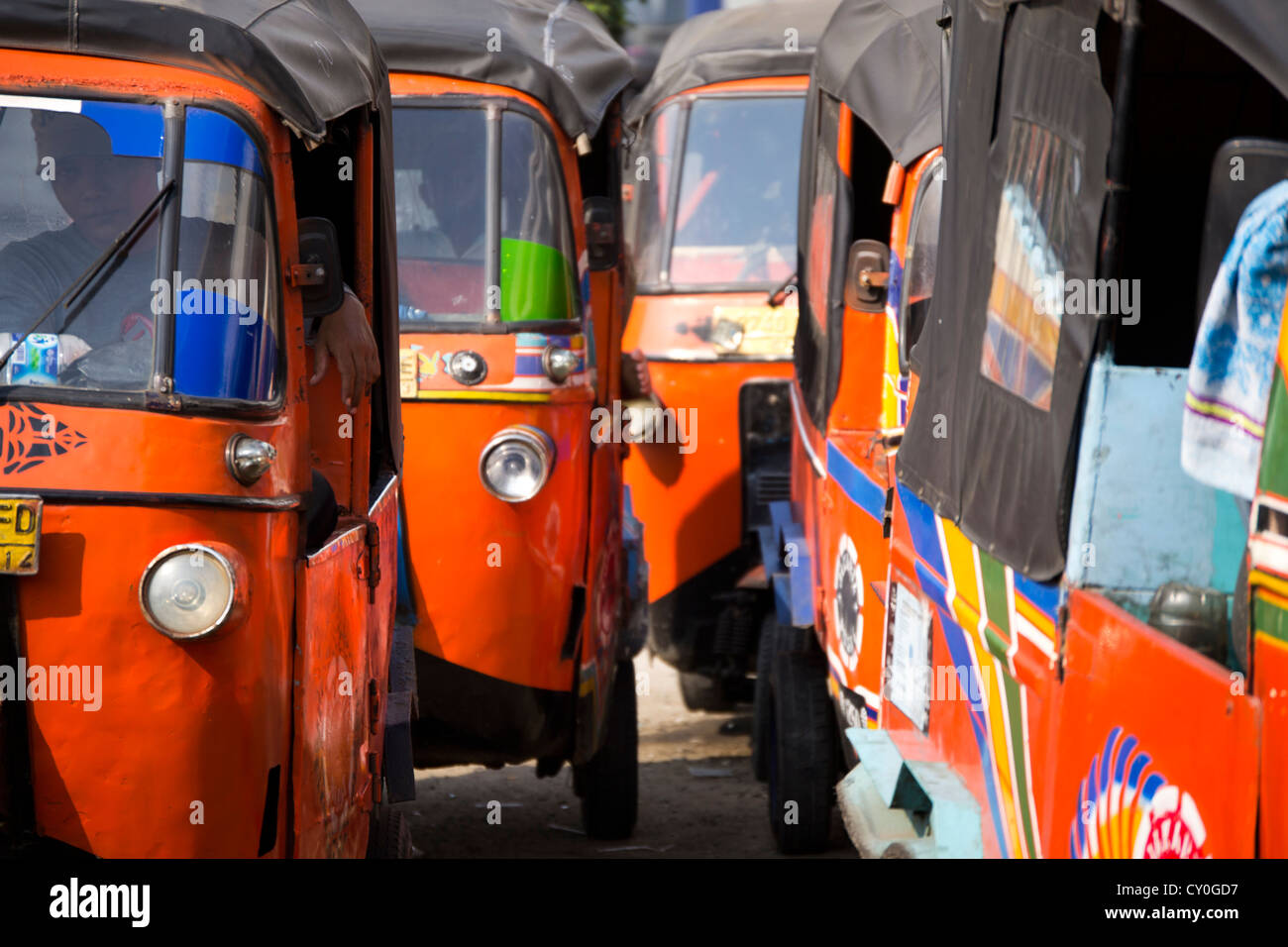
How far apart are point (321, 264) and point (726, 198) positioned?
504 cm

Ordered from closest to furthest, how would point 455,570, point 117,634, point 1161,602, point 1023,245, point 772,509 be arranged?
point 1161,602 → point 117,634 → point 1023,245 → point 455,570 → point 772,509

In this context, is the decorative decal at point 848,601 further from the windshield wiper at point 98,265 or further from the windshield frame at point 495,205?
the windshield wiper at point 98,265

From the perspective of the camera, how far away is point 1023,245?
3191mm

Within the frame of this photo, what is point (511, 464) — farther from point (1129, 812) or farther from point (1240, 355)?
point (1240, 355)

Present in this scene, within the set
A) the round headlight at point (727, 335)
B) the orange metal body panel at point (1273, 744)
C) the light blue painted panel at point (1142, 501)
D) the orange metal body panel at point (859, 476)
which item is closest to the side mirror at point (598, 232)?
the orange metal body panel at point (859, 476)

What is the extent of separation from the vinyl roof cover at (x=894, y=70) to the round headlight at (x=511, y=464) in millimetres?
1538

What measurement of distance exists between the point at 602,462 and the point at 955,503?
2668 mm

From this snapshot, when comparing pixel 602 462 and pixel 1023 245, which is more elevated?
pixel 1023 245

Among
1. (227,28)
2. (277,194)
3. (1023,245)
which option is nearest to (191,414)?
(277,194)

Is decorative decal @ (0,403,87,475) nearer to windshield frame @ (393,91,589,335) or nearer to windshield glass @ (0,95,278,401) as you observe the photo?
windshield glass @ (0,95,278,401)

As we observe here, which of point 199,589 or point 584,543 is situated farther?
point 584,543

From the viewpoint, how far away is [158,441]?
301cm

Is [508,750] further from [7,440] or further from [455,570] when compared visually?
[7,440]

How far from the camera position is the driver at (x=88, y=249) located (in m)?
3.09
